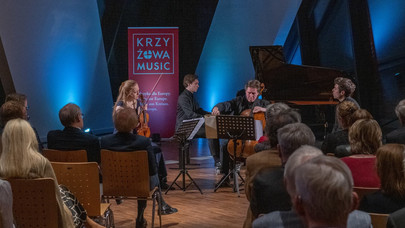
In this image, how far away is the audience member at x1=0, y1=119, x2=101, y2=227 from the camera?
2738mm

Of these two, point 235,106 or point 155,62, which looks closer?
point 235,106

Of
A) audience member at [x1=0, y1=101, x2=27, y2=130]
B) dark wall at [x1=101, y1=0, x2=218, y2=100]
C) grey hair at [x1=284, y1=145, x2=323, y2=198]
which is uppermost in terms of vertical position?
dark wall at [x1=101, y1=0, x2=218, y2=100]

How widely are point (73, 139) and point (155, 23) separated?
27.2 ft

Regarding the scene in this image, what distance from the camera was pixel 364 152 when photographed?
3.40 m

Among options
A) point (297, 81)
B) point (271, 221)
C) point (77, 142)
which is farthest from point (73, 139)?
point (297, 81)

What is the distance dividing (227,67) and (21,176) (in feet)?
30.0

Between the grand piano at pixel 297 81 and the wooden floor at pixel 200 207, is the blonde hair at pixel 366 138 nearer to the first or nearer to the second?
the wooden floor at pixel 200 207

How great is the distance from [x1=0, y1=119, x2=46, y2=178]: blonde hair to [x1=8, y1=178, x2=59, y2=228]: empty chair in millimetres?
58

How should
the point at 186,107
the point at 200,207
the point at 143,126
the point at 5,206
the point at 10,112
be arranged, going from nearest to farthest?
the point at 5,206 < the point at 10,112 < the point at 200,207 < the point at 143,126 < the point at 186,107

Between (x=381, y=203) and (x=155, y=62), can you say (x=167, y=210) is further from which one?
(x=155, y=62)

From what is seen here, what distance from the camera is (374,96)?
9.30 m

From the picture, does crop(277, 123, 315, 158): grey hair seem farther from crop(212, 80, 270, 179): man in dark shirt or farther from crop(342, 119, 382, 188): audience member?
crop(212, 80, 270, 179): man in dark shirt

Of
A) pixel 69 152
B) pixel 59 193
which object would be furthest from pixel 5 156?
pixel 69 152

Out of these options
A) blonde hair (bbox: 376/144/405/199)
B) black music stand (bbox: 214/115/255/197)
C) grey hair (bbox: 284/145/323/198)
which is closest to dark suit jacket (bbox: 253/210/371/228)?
grey hair (bbox: 284/145/323/198)
